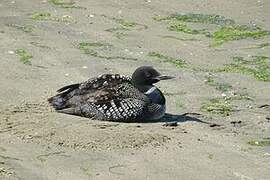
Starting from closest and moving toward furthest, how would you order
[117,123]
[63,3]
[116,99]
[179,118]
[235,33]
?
[117,123]
[116,99]
[179,118]
[235,33]
[63,3]

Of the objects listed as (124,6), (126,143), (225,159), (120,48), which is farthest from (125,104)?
(124,6)

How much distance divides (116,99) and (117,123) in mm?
370

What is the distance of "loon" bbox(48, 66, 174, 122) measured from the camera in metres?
9.16

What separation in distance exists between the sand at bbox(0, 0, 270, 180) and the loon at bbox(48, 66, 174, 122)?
172 mm

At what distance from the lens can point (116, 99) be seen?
30.5 ft

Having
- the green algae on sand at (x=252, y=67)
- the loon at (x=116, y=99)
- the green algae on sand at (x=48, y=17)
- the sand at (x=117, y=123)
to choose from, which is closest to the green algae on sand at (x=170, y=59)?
the sand at (x=117, y=123)

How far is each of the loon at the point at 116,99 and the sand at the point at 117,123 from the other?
0.57 ft

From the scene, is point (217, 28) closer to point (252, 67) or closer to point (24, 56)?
point (252, 67)

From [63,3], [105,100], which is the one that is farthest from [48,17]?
[105,100]

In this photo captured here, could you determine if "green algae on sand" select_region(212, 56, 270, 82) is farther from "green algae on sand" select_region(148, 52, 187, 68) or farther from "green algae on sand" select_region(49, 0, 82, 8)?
"green algae on sand" select_region(49, 0, 82, 8)

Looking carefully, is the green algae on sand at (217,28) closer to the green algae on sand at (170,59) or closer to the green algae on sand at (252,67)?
the green algae on sand at (252,67)

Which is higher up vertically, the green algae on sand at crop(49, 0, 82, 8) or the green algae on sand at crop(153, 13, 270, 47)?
the green algae on sand at crop(49, 0, 82, 8)

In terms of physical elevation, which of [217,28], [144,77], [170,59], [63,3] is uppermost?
[144,77]

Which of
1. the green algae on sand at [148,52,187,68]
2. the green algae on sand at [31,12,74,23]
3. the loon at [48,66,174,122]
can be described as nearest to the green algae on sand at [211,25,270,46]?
the green algae on sand at [148,52,187,68]
